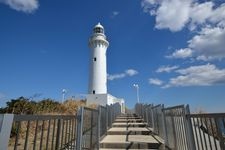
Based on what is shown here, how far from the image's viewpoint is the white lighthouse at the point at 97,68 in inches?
1131

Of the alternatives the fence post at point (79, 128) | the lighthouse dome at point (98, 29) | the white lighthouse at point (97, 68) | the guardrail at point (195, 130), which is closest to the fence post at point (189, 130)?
the guardrail at point (195, 130)

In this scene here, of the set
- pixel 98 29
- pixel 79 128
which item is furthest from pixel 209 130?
pixel 98 29

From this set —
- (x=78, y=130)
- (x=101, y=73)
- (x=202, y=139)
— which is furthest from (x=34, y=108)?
(x=101, y=73)

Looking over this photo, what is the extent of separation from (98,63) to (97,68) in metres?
0.97

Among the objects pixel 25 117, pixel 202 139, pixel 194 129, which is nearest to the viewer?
pixel 25 117

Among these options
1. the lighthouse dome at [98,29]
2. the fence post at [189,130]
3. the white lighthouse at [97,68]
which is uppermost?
the lighthouse dome at [98,29]

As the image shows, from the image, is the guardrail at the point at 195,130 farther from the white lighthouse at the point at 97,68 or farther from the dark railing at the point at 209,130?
the white lighthouse at the point at 97,68

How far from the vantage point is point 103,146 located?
6.25 metres

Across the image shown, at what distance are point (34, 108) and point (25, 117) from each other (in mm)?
9545

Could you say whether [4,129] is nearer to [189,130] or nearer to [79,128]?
[79,128]

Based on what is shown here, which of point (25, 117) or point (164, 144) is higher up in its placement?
point (25, 117)

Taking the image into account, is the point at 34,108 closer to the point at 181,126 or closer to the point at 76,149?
the point at 76,149

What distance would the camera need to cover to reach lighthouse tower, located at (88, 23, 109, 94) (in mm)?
30281

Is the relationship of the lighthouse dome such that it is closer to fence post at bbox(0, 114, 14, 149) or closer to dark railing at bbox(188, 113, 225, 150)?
dark railing at bbox(188, 113, 225, 150)
